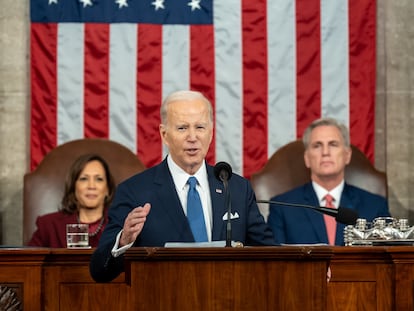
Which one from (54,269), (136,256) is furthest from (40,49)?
(136,256)

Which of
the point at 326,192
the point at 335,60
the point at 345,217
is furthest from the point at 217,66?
the point at 345,217

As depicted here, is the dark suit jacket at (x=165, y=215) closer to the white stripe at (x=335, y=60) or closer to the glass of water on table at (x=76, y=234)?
the glass of water on table at (x=76, y=234)

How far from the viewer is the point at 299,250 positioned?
348 centimetres

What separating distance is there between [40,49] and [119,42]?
0.57 m

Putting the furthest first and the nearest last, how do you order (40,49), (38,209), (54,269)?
(40,49)
(38,209)
(54,269)

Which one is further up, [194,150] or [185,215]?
[194,150]

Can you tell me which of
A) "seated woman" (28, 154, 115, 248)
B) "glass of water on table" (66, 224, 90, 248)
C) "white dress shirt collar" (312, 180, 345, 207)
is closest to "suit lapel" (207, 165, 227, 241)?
"glass of water on table" (66, 224, 90, 248)

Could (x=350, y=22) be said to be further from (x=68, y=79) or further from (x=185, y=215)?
(x=185, y=215)

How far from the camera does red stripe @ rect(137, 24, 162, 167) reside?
7.53 metres

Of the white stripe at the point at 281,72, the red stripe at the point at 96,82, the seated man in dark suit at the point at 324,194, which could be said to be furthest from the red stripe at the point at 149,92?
the seated man in dark suit at the point at 324,194

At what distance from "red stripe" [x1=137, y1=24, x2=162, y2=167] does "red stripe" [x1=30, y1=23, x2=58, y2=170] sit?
0.62 meters

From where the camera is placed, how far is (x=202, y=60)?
759cm

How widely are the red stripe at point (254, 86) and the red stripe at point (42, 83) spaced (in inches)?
54.5

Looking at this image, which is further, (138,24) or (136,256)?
(138,24)
